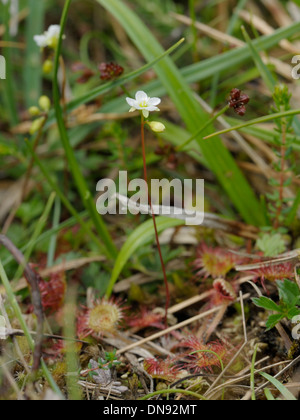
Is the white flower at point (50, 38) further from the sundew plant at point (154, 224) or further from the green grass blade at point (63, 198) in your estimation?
the green grass blade at point (63, 198)

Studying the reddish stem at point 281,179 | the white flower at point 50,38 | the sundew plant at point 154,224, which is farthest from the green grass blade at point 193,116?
the white flower at point 50,38

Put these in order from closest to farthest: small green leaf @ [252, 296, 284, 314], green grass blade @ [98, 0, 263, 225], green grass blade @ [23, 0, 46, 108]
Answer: small green leaf @ [252, 296, 284, 314] → green grass blade @ [98, 0, 263, 225] → green grass blade @ [23, 0, 46, 108]

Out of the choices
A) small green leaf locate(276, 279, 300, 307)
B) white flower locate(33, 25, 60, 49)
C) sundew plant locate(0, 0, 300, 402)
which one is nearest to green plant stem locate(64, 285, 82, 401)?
sundew plant locate(0, 0, 300, 402)

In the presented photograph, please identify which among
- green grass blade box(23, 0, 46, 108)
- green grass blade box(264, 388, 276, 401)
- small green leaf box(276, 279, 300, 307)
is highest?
green grass blade box(23, 0, 46, 108)

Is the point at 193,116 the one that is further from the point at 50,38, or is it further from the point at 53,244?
the point at 53,244

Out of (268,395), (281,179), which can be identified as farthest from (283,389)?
(281,179)

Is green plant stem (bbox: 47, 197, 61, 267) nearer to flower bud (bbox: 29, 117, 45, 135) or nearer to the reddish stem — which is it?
flower bud (bbox: 29, 117, 45, 135)

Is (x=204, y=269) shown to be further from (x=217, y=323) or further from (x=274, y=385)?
(x=274, y=385)
